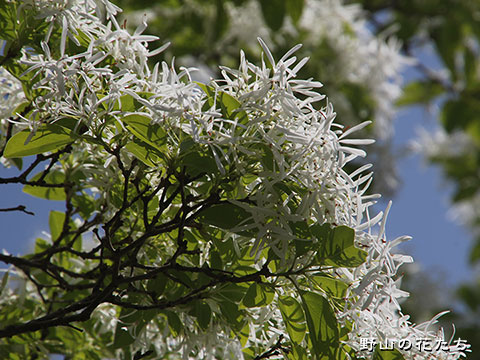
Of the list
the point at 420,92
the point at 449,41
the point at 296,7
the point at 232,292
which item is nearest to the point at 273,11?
the point at 296,7

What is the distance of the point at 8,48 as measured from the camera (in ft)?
2.60

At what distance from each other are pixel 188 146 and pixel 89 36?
219 millimetres

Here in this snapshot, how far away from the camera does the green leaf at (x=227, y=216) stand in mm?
648

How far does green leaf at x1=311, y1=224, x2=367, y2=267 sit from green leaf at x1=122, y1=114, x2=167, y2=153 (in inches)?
7.3

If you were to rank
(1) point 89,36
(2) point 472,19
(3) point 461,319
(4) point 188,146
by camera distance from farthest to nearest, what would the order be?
(3) point 461,319, (2) point 472,19, (1) point 89,36, (4) point 188,146

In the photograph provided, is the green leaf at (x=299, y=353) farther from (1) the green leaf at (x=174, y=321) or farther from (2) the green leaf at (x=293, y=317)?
(1) the green leaf at (x=174, y=321)

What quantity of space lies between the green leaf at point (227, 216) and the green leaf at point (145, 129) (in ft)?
0.33

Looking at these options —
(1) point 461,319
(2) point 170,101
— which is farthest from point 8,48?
(1) point 461,319

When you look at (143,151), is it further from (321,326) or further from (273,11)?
(273,11)

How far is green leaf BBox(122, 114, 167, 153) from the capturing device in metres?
0.61

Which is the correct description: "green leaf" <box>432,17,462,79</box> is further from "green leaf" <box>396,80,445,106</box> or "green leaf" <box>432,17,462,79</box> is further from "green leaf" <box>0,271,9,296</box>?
"green leaf" <box>0,271,9,296</box>

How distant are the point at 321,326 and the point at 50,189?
0.54m

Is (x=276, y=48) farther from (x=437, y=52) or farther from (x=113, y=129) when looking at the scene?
(x=113, y=129)

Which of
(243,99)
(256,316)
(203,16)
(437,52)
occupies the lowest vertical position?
(256,316)
